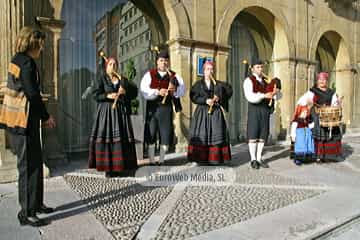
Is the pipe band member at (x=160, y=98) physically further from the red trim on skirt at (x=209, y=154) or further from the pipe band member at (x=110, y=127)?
the pipe band member at (x=110, y=127)

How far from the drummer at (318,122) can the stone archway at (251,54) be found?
114 inches

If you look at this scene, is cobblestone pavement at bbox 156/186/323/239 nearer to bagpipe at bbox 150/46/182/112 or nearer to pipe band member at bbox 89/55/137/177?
pipe band member at bbox 89/55/137/177

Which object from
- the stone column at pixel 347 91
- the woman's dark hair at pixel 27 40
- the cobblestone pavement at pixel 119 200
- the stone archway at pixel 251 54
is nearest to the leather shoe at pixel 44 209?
the cobblestone pavement at pixel 119 200

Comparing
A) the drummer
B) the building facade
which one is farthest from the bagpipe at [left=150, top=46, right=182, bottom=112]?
the building facade

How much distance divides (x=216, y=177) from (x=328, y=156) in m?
2.56

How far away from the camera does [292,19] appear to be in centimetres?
915

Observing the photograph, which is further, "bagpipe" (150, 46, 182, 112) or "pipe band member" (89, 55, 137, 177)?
"bagpipe" (150, 46, 182, 112)

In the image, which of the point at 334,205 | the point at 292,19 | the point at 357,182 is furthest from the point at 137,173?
the point at 292,19

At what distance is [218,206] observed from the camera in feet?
11.0

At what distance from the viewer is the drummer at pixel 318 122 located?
5676 millimetres

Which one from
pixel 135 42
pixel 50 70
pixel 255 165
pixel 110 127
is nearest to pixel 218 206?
pixel 110 127

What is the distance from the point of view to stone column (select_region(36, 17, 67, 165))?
490cm

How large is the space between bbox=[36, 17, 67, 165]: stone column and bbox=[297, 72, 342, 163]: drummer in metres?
4.31

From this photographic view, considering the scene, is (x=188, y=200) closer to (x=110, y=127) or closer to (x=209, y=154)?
(x=110, y=127)
